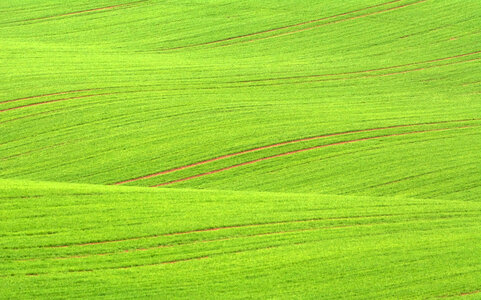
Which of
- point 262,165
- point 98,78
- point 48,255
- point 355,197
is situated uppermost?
point 98,78

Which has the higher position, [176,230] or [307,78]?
[307,78]

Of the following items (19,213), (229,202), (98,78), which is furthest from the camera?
(98,78)

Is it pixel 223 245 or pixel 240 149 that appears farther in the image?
pixel 240 149

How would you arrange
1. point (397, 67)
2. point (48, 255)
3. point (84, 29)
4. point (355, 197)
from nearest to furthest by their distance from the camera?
point (48, 255), point (355, 197), point (397, 67), point (84, 29)

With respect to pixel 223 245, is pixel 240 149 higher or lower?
higher

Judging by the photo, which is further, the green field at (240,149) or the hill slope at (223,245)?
the green field at (240,149)

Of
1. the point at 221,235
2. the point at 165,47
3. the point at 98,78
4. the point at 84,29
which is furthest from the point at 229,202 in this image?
the point at 84,29

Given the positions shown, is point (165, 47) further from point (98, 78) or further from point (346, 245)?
point (346, 245)

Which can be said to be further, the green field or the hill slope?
the green field
